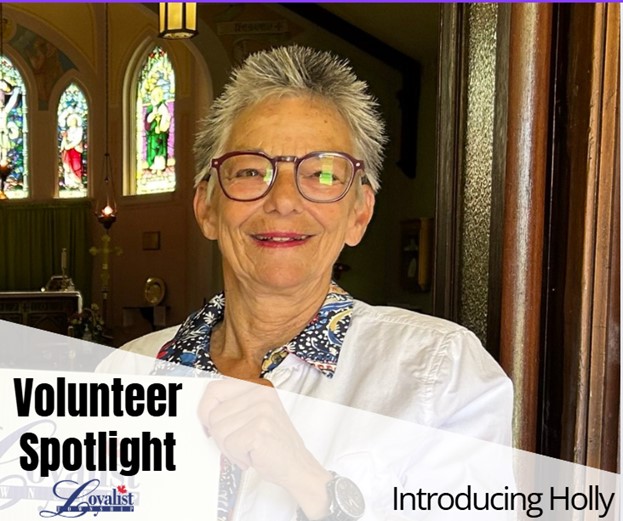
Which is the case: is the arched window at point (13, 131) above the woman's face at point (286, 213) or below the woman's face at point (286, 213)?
above

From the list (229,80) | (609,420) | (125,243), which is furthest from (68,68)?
(609,420)

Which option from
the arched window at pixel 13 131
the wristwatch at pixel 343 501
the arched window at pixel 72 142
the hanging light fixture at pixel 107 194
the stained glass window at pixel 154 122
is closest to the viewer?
→ the wristwatch at pixel 343 501

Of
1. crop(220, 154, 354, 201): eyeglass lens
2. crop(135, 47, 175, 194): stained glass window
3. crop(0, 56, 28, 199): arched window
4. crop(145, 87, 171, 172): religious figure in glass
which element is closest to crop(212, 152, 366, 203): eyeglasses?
crop(220, 154, 354, 201): eyeglass lens

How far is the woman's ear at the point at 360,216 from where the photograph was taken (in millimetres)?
687

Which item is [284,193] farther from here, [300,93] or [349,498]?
[349,498]

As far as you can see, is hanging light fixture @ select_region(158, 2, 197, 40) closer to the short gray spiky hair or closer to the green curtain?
the short gray spiky hair

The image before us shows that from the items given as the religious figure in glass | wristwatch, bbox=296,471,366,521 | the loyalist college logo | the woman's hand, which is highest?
the religious figure in glass

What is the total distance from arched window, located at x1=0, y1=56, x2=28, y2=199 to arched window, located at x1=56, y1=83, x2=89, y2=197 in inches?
5.9

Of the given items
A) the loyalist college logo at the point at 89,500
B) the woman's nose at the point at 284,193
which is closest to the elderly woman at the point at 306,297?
the woman's nose at the point at 284,193

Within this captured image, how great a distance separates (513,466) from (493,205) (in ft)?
0.85

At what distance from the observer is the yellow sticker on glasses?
2.10 feet

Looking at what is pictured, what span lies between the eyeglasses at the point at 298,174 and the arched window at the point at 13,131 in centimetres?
170

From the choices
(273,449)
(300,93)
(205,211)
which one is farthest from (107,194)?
(273,449)

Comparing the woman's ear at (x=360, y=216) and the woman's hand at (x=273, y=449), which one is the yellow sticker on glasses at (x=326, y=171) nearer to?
the woman's ear at (x=360, y=216)
